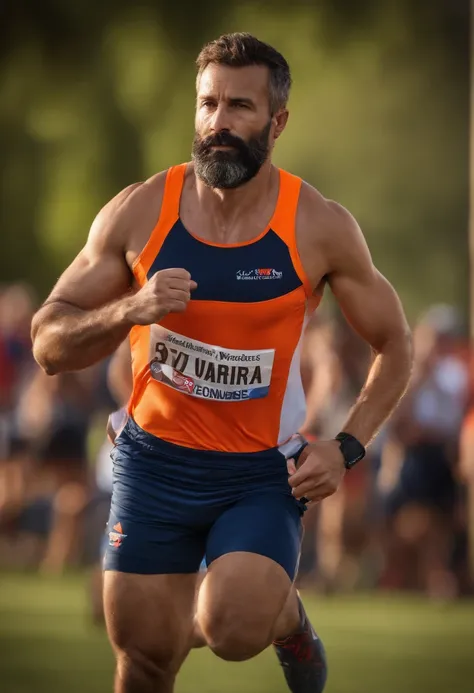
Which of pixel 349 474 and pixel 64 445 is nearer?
pixel 349 474

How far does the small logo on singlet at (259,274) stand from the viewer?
541 cm

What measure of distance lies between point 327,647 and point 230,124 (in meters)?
4.57

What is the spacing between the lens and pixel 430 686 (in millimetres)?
7684

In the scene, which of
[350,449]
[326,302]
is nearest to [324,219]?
[350,449]

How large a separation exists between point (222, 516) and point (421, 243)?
21.7m

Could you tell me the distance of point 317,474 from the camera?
5.37 m

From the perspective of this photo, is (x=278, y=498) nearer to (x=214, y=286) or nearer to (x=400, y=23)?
(x=214, y=286)

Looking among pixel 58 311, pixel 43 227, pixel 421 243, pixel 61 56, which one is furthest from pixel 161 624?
pixel 61 56

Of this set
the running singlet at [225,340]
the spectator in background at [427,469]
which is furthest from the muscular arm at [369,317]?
the spectator in background at [427,469]

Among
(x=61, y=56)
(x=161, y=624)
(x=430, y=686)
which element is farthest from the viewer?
(x=61, y=56)

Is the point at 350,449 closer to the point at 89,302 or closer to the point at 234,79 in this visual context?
the point at 89,302

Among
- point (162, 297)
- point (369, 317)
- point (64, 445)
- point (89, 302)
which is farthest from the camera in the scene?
point (64, 445)

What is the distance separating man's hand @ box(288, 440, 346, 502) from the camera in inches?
211

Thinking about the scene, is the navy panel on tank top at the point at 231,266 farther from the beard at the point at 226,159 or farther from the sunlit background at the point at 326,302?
the sunlit background at the point at 326,302
